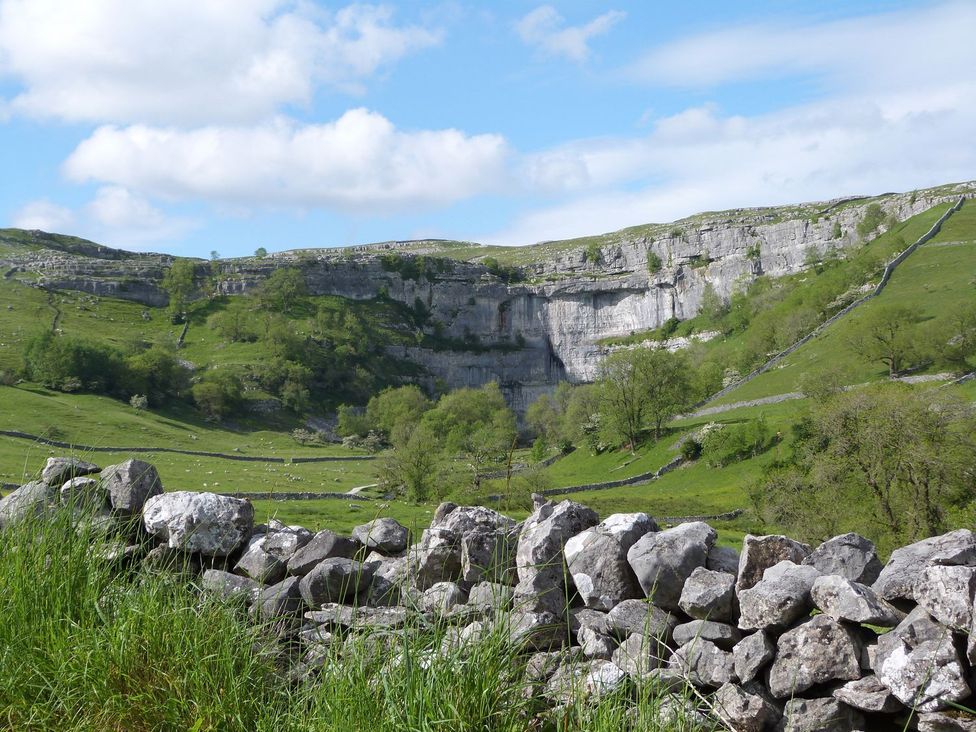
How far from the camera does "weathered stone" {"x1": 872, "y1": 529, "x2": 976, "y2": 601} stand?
5105mm

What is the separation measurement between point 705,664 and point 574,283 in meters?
191

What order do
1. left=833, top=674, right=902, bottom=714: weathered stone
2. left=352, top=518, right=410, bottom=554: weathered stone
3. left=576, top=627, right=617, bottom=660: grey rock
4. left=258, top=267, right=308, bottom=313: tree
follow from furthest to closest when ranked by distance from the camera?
left=258, top=267, right=308, bottom=313: tree
left=352, top=518, right=410, bottom=554: weathered stone
left=576, top=627, right=617, bottom=660: grey rock
left=833, top=674, right=902, bottom=714: weathered stone

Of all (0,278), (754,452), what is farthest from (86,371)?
(754,452)

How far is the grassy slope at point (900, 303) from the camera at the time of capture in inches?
2867

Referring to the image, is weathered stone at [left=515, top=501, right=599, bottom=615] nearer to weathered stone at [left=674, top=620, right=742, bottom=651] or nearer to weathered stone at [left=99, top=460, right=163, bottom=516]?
weathered stone at [left=674, top=620, right=742, bottom=651]

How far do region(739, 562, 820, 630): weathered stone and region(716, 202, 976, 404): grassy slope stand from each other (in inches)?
2653

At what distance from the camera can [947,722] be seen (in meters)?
4.68

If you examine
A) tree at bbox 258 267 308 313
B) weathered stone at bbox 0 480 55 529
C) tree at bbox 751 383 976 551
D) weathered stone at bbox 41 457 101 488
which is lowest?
tree at bbox 751 383 976 551

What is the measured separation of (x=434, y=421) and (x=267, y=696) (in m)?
95.9

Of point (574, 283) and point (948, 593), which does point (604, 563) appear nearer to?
point (948, 593)

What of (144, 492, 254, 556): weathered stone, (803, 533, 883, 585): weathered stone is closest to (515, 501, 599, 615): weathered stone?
(803, 533, 883, 585): weathered stone

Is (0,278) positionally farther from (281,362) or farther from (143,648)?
(143,648)

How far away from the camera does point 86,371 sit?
96.1m

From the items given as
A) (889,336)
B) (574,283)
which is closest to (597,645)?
(889,336)
